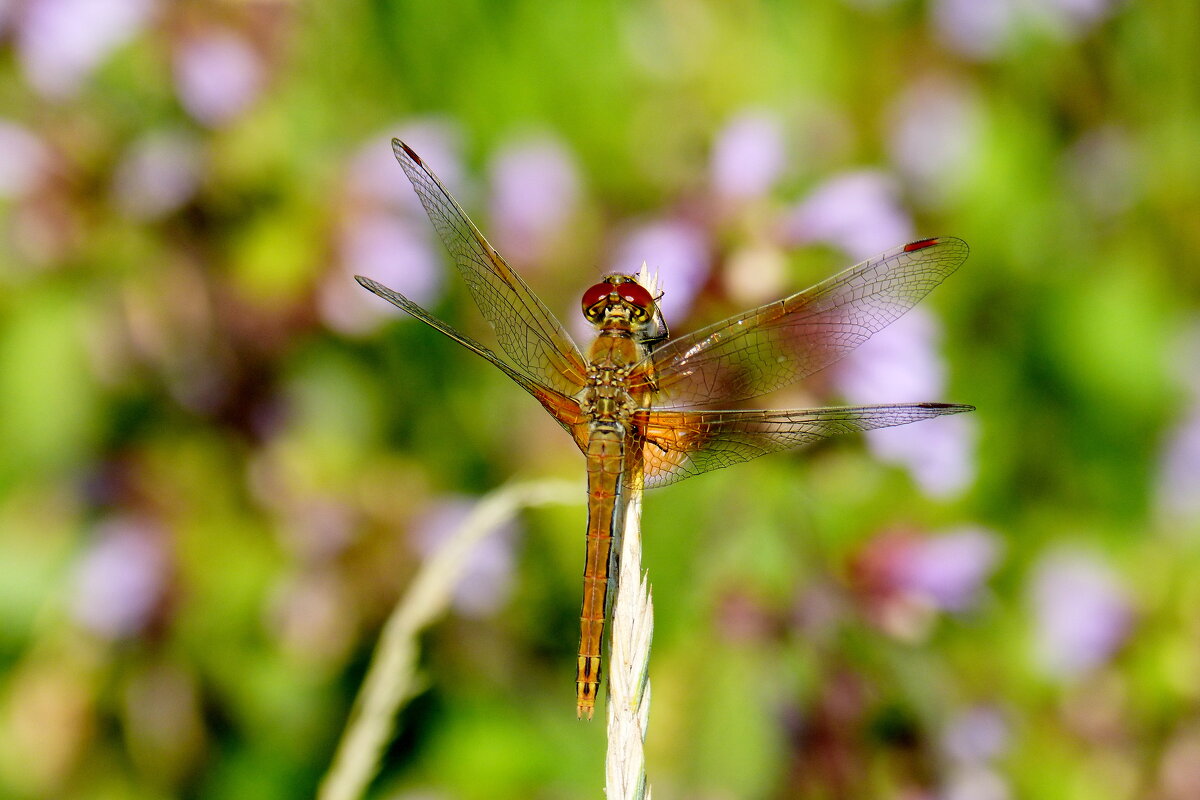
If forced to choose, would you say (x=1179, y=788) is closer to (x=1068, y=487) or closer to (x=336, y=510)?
(x=1068, y=487)

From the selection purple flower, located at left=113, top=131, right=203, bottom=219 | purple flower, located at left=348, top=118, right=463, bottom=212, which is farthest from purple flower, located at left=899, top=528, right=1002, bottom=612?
purple flower, located at left=113, top=131, right=203, bottom=219

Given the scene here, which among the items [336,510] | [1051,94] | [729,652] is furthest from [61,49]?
[1051,94]

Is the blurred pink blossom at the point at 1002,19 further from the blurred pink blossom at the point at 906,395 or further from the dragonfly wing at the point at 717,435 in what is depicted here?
the dragonfly wing at the point at 717,435

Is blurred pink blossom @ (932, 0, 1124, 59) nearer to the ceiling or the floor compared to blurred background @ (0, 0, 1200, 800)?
nearer to the ceiling

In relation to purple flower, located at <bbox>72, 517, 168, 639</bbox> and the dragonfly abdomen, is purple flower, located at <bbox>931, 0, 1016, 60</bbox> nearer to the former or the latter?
the dragonfly abdomen

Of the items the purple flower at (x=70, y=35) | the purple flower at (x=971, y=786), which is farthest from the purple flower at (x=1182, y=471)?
the purple flower at (x=70, y=35)

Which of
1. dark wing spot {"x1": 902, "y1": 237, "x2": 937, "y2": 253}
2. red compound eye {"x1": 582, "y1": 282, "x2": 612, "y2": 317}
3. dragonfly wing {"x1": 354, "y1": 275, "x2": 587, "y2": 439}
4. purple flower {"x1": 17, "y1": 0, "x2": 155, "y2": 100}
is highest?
purple flower {"x1": 17, "y1": 0, "x2": 155, "y2": 100}
